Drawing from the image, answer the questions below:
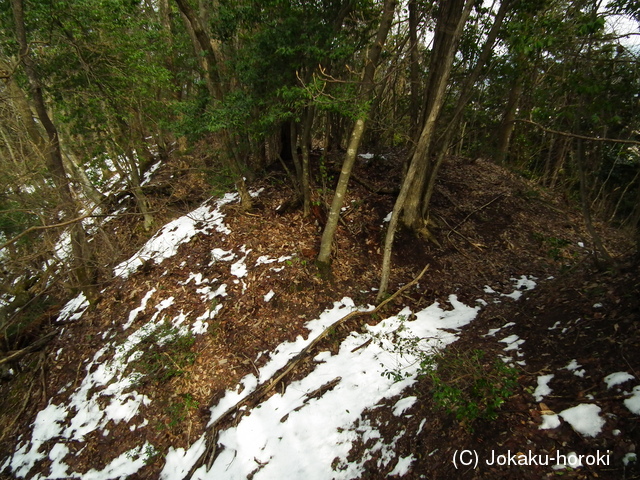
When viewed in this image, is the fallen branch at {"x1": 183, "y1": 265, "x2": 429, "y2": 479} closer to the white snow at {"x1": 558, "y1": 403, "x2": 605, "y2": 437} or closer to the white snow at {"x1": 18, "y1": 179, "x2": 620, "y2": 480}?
the white snow at {"x1": 18, "y1": 179, "x2": 620, "y2": 480}

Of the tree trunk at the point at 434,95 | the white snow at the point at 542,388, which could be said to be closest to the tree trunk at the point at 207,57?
the tree trunk at the point at 434,95

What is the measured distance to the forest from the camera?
14.5 ft

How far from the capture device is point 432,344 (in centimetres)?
462

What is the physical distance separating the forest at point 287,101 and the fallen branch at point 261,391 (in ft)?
2.63

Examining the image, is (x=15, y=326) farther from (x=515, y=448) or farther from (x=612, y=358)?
(x=612, y=358)

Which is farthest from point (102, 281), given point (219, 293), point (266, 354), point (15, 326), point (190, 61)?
point (190, 61)

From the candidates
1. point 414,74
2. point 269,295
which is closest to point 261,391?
point 269,295

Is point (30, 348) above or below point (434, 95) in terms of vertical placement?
below

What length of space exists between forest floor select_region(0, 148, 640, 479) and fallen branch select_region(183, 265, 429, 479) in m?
0.11

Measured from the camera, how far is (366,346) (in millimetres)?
5043

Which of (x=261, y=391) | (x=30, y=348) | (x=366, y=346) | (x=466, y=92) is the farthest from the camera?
(x=30, y=348)

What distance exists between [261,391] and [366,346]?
78.7 inches

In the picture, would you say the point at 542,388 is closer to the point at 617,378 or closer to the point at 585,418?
the point at 585,418

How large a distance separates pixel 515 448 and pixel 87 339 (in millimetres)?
8555
